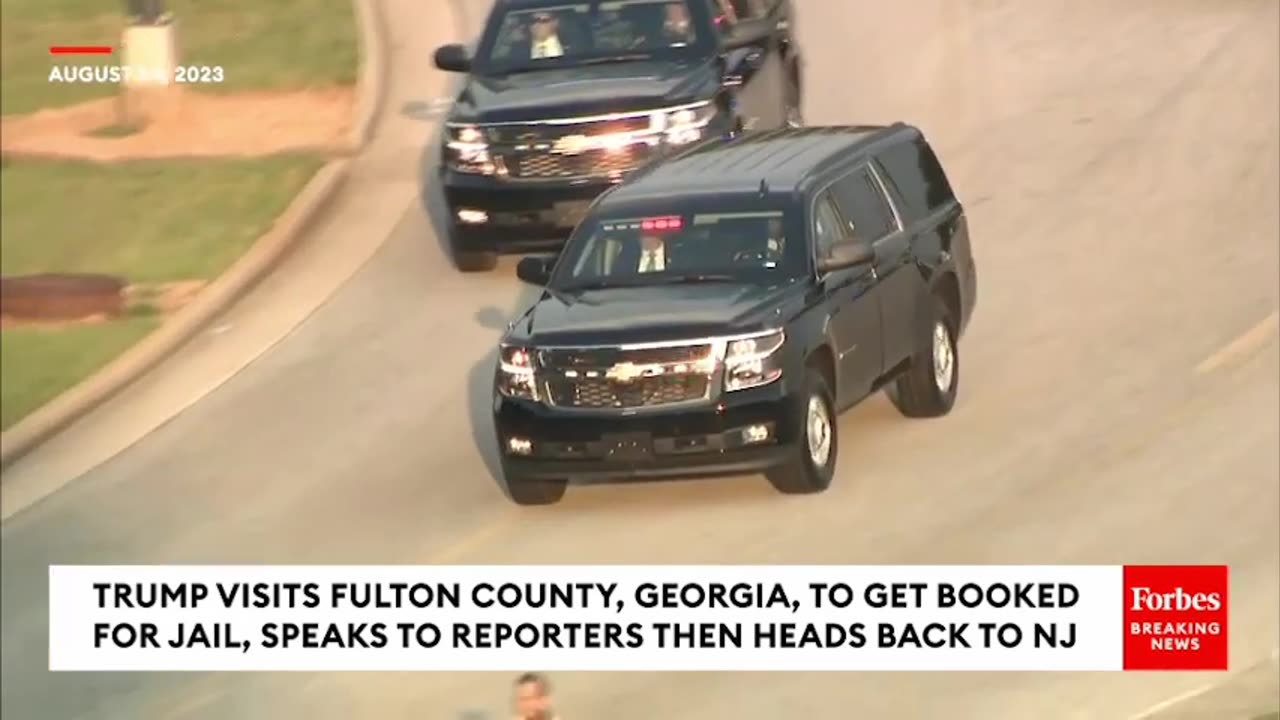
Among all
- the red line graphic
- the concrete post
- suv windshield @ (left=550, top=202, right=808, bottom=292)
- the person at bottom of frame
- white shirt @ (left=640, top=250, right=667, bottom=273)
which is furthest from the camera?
the red line graphic

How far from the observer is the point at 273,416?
19.3 m

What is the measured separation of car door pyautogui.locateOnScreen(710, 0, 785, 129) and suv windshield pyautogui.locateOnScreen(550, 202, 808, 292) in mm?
4058

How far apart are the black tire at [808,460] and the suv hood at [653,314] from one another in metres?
0.47

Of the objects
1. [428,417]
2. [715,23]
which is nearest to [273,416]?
A: [428,417]

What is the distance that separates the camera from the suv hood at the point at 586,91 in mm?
20344

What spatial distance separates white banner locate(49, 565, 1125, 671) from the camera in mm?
14523

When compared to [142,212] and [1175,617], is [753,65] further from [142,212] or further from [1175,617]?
[1175,617]

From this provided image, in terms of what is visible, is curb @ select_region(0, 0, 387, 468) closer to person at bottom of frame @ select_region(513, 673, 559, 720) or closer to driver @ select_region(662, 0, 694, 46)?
driver @ select_region(662, 0, 694, 46)

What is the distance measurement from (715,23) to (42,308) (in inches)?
233

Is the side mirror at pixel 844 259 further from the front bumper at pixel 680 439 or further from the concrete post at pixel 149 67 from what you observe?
the concrete post at pixel 149 67

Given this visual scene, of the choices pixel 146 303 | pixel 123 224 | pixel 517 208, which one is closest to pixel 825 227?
pixel 517 208

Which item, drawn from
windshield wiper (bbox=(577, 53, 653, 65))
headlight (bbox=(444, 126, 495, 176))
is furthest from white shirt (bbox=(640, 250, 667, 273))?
windshield wiper (bbox=(577, 53, 653, 65))

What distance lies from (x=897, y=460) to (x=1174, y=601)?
283cm

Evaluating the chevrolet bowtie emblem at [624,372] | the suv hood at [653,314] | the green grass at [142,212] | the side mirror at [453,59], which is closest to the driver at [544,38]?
the side mirror at [453,59]
